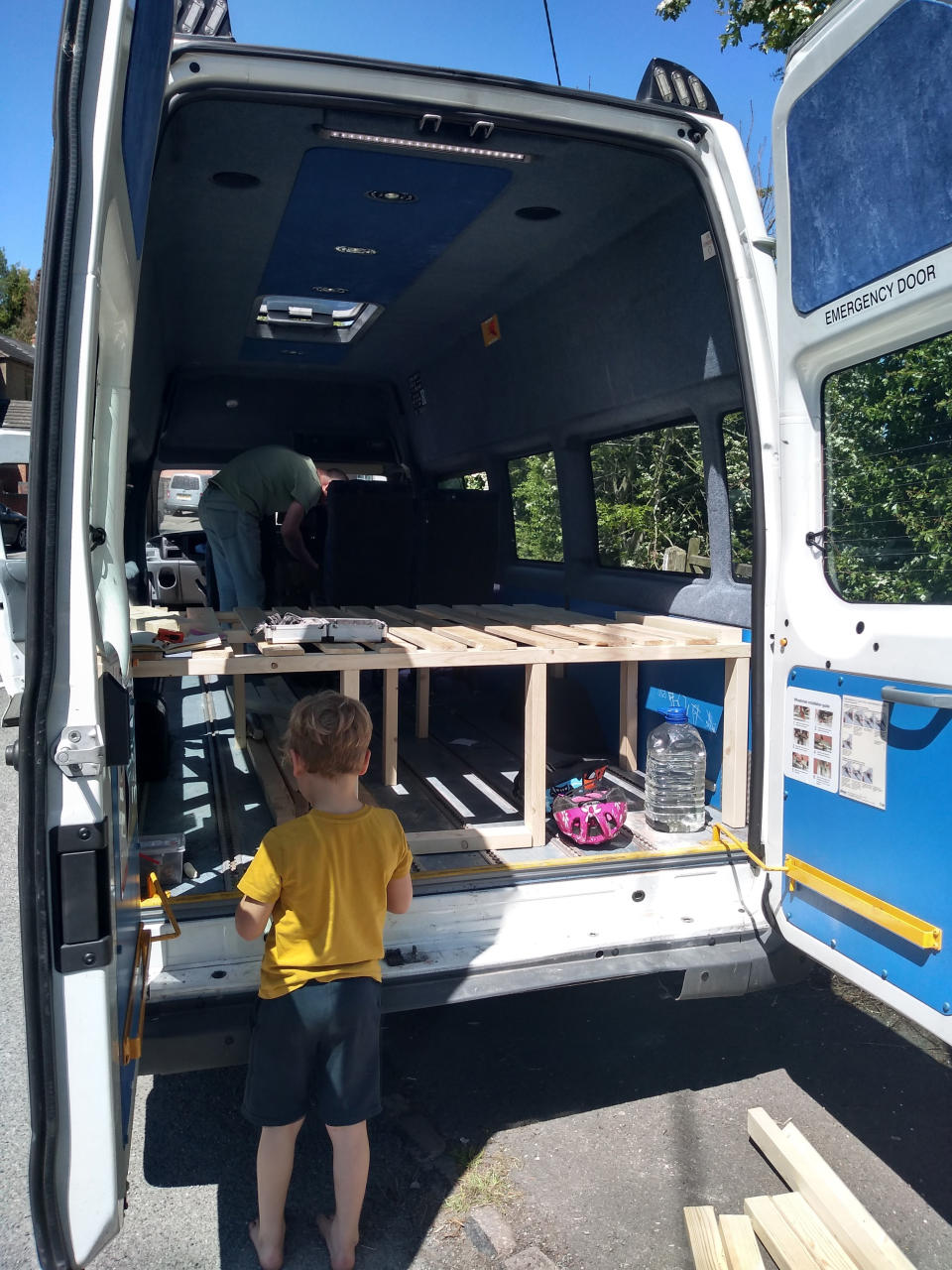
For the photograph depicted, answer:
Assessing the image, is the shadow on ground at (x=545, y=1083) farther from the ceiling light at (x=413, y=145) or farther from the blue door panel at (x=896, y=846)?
the ceiling light at (x=413, y=145)

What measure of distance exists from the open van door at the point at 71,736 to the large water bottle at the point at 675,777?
215 cm

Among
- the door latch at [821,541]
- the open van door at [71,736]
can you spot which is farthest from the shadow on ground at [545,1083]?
the door latch at [821,541]

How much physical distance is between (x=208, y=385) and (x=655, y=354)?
430 cm

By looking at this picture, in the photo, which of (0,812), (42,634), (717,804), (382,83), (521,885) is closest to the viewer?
(42,634)

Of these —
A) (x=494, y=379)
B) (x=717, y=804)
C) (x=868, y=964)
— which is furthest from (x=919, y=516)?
(x=494, y=379)

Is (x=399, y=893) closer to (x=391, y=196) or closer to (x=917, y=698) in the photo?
(x=917, y=698)

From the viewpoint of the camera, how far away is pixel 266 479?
20.7 feet

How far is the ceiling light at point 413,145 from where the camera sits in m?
3.22

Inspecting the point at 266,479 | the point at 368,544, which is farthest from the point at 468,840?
the point at 266,479

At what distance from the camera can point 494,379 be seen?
6.02 meters

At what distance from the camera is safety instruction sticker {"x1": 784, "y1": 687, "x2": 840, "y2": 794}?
2621 millimetres

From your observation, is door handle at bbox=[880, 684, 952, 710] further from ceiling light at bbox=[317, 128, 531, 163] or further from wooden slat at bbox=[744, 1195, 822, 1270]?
ceiling light at bbox=[317, 128, 531, 163]

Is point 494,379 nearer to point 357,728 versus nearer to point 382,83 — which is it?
point 382,83

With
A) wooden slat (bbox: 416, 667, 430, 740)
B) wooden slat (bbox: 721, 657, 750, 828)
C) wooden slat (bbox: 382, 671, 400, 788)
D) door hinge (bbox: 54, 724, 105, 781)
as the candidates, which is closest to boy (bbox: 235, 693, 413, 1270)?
door hinge (bbox: 54, 724, 105, 781)
